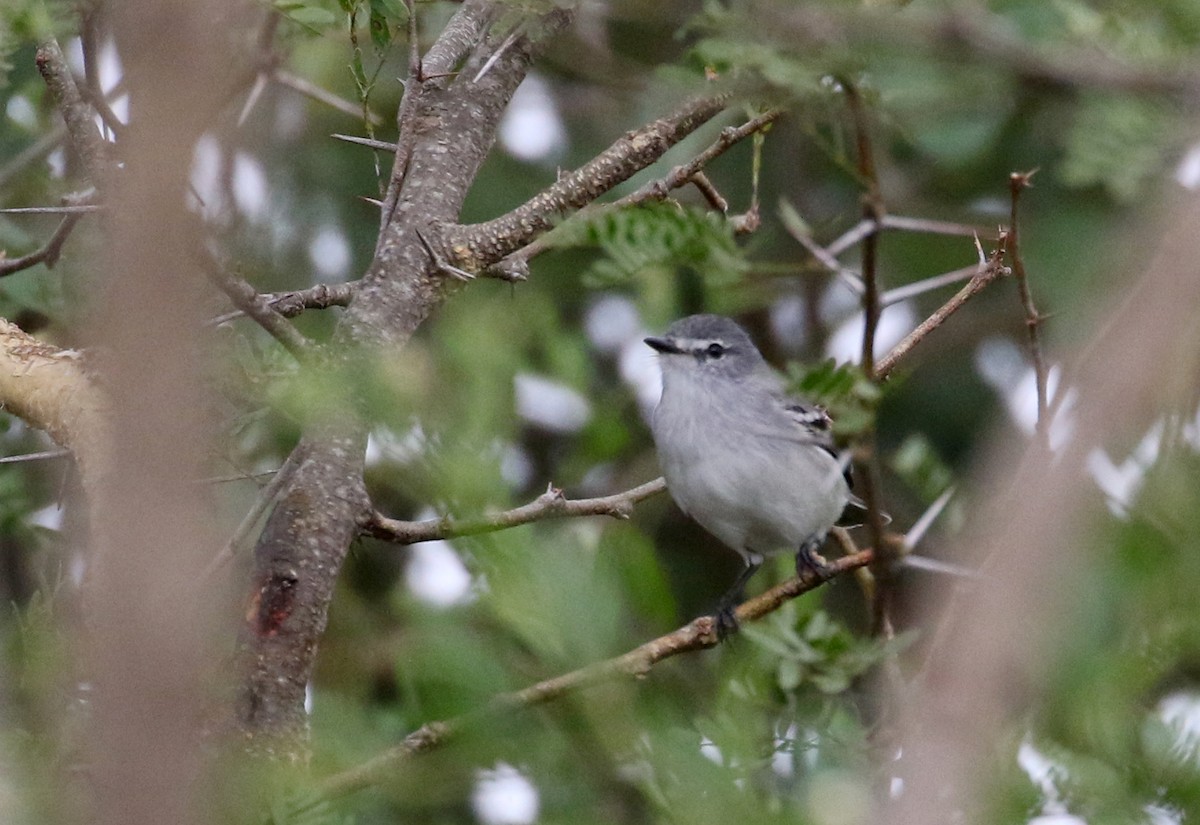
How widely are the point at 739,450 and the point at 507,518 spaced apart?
3.07 metres

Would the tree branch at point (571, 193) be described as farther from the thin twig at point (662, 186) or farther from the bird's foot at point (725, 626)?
the bird's foot at point (725, 626)

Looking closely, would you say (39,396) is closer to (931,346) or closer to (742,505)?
(742,505)

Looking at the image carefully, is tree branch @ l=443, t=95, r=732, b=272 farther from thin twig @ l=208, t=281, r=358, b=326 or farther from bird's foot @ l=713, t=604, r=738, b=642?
bird's foot @ l=713, t=604, r=738, b=642

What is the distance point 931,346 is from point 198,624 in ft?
17.0

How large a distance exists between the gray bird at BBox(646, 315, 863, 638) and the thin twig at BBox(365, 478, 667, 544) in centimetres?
46

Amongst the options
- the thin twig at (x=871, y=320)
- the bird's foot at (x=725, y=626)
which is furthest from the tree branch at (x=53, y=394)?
the thin twig at (x=871, y=320)

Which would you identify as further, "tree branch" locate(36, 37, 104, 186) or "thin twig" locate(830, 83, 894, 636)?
"tree branch" locate(36, 37, 104, 186)

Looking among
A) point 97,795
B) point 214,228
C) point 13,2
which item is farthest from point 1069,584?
point 13,2

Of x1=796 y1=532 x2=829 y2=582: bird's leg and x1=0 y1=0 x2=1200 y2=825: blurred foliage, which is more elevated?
x1=0 y1=0 x2=1200 y2=825: blurred foliage

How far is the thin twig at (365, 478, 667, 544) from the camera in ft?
5.03

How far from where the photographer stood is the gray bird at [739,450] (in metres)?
4.55

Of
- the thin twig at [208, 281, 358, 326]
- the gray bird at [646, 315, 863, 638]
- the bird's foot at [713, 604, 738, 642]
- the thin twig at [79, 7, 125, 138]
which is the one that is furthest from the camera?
the gray bird at [646, 315, 863, 638]

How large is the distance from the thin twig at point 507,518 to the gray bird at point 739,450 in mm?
456

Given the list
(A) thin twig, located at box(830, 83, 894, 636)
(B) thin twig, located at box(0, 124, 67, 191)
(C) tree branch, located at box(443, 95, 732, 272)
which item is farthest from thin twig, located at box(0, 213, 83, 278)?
(A) thin twig, located at box(830, 83, 894, 636)
